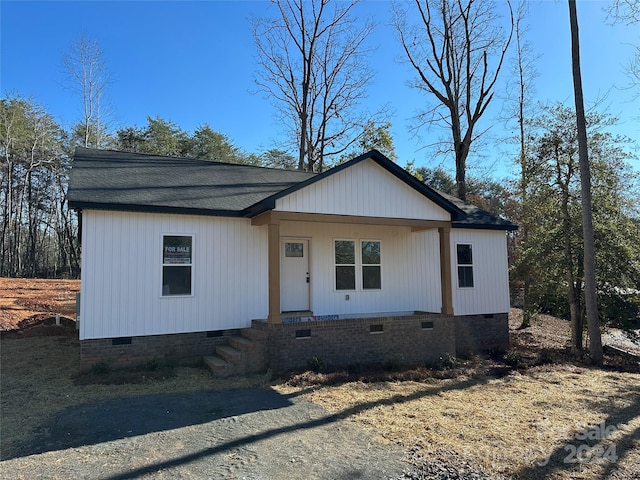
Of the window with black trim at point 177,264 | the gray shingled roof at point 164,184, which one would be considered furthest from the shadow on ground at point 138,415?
the gray shingled roof at point 164,184

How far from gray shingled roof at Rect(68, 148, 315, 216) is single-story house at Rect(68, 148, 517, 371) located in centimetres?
4

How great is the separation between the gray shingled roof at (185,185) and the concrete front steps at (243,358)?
2.49 m

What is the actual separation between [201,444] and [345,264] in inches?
249

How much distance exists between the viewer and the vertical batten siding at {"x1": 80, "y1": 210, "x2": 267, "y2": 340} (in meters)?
7.37

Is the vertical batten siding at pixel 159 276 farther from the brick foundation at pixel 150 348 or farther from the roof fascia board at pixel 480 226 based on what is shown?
the roof fascia board at pixel 480 226

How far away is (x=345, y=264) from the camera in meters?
10.3

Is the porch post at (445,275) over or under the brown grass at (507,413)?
over

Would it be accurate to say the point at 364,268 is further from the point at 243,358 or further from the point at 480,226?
the point at 243,358

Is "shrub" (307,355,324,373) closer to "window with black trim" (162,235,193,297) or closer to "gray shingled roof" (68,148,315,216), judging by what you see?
"window with black trim" (162,235,193,297)

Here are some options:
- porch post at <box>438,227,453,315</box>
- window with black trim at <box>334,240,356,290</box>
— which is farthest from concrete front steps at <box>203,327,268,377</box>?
porch post at <box>438,227,453,315</box>

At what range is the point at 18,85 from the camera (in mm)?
25219

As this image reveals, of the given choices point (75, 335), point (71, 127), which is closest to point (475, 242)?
point (75, 335)

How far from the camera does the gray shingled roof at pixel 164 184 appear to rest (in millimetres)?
7660

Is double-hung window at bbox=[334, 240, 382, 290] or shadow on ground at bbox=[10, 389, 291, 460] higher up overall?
double-hung window at bbox=[334, 240, 382, 290]
